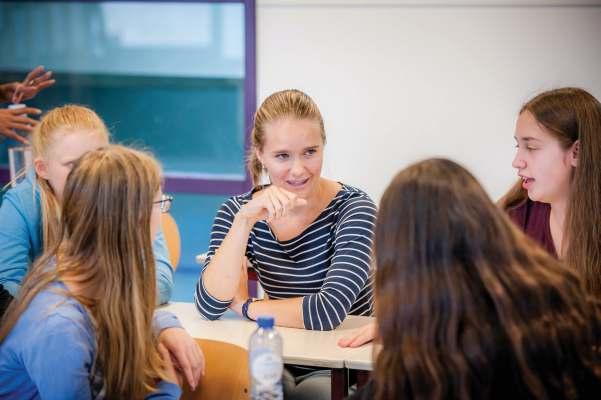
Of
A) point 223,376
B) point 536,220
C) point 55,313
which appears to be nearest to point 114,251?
point 55,313

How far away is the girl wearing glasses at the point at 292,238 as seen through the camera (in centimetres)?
228

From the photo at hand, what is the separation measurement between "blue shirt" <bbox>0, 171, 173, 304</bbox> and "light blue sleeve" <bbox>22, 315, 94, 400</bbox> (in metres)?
0.76

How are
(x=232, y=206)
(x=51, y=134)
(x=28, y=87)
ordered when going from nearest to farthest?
1. (x=51, y=134)
2. (x=232, y=206)
3. (x=28, y=87)

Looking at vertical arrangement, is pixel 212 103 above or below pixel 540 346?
below

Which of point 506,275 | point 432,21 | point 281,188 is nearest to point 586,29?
point 432,21

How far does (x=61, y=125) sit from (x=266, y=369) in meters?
1.21

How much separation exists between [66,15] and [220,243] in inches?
366

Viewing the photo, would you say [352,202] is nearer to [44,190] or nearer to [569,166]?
[569,166]

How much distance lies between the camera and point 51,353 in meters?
1.56

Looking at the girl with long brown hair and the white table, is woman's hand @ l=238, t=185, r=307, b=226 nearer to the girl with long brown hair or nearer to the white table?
the white table

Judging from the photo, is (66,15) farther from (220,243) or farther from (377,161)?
(220,243)

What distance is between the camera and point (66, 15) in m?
10.8

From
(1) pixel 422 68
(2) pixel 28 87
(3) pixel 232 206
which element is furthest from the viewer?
(1) pixel 422 68

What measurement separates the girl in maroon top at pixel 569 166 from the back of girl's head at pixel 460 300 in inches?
34.2
